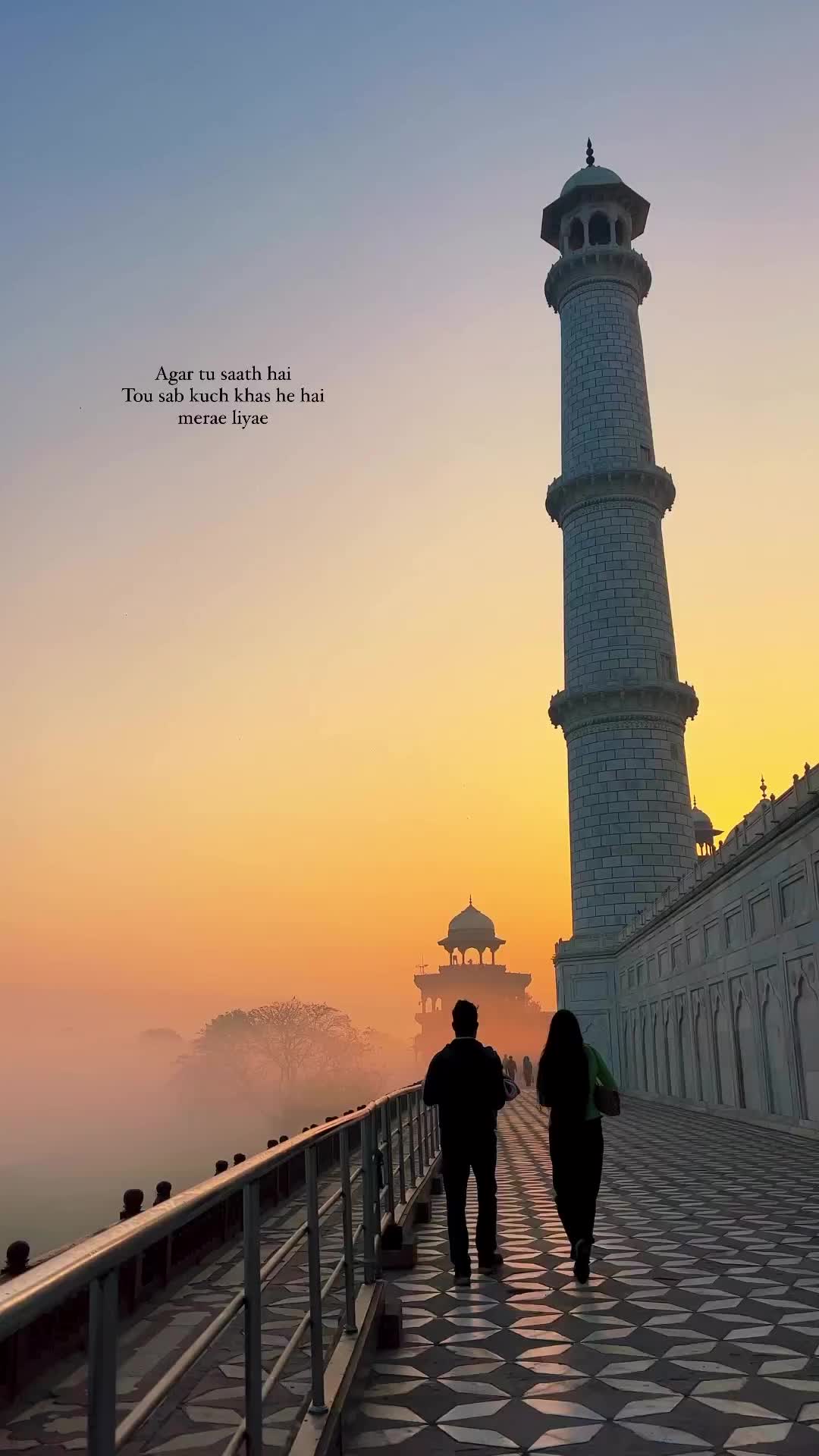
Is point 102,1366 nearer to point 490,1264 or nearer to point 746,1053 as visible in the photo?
point 490,1264

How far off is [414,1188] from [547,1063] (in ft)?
11.3

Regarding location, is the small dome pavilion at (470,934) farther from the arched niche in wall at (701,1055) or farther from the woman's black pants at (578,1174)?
the woman's black pants at (578,1174)

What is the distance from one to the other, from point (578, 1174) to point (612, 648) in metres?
34.5

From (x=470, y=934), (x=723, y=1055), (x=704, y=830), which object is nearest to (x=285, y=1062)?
(x=470, y=934)

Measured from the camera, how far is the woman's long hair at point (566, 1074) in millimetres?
7531

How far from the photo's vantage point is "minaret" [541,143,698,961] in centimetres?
4009

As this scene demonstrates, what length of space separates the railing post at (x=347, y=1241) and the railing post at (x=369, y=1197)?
766 mm

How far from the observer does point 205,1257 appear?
24.8 ft

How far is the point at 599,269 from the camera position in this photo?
148ft

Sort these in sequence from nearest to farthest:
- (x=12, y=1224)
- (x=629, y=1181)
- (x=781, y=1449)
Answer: (x=781, y=1449), (x=629, y=1181), (x=12, y=1224)

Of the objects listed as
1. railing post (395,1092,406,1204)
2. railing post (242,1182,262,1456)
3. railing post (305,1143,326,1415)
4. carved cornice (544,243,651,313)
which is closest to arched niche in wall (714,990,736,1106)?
railing post (395,1092,406,1204)

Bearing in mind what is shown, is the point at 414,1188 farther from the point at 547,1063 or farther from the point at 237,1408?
the point at 237,1408

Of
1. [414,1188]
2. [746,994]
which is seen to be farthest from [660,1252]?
[746,994]

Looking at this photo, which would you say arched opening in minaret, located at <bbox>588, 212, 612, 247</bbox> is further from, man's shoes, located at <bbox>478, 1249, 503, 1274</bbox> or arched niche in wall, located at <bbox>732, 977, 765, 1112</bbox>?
man's shoes, located at <bbox>478, 1249, 503, 1274</bbox>
